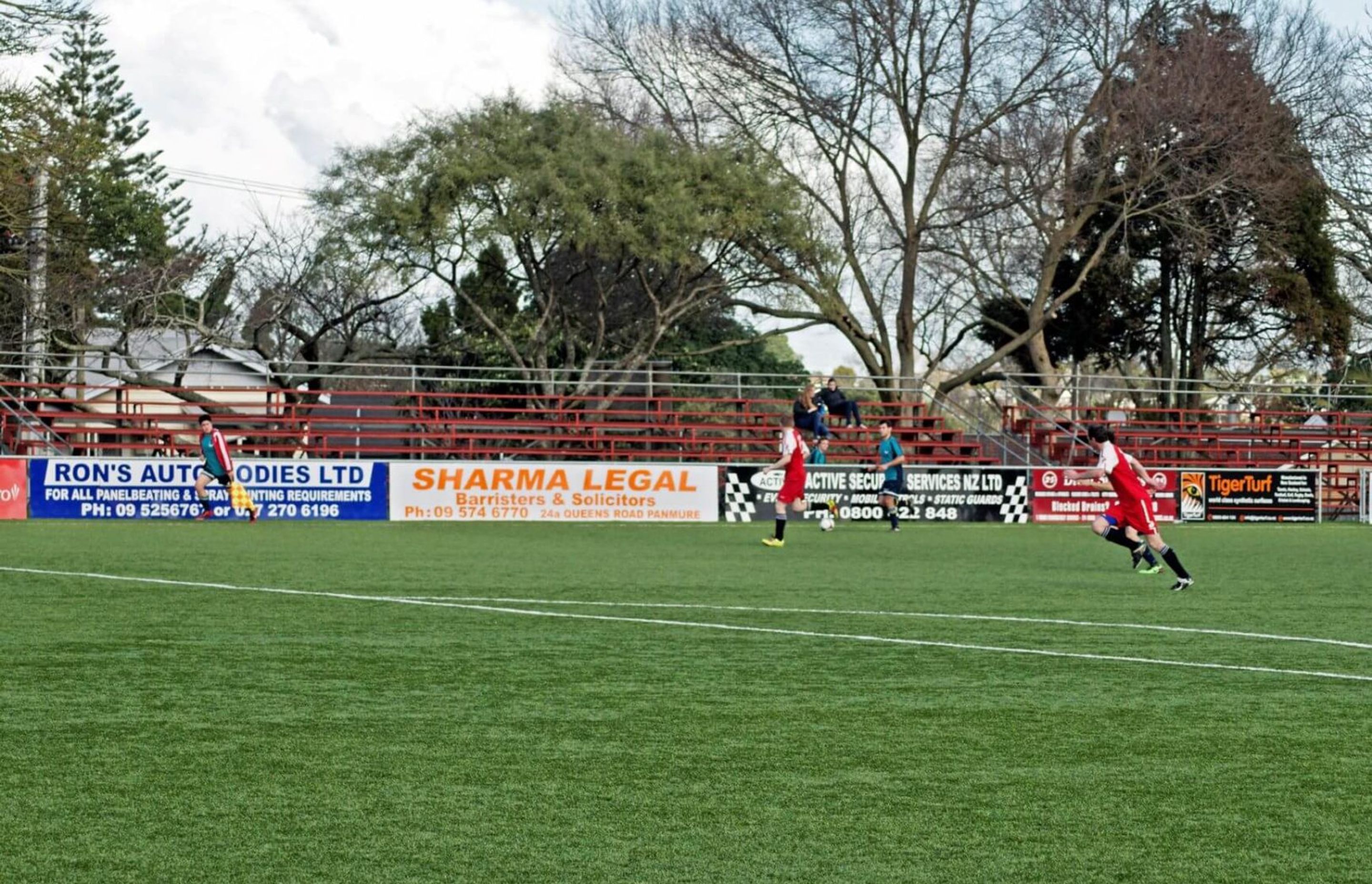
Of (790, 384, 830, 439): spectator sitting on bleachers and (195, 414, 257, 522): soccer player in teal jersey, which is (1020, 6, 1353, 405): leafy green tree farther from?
(195, 414, 257, 522): soccer player in teal jersey

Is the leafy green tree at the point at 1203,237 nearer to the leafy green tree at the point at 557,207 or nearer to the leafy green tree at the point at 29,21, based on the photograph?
the leafy green tree at the point at 557,207

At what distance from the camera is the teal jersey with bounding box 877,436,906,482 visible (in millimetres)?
30688

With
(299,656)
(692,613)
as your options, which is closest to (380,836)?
(299,656)

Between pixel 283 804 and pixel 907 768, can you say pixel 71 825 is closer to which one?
pixel 283 804

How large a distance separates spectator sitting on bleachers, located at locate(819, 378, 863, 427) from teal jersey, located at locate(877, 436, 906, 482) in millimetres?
6467

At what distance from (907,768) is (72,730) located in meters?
3.35

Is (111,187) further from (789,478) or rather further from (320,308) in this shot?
(789,478)

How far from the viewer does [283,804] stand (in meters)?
5.57

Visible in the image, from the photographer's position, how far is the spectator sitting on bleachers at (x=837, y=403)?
37.5 m

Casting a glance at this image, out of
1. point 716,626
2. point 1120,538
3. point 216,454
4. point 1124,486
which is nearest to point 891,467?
point 216,454

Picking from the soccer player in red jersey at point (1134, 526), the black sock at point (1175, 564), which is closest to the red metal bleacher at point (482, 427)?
the soccer player in red jersey at point (1134, 526)

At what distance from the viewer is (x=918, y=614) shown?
12.4 metres

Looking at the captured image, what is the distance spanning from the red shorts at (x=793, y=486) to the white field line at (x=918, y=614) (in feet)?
32.4

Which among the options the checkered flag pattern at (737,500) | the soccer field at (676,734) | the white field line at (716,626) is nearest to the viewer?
the soccer field at (676,734)
